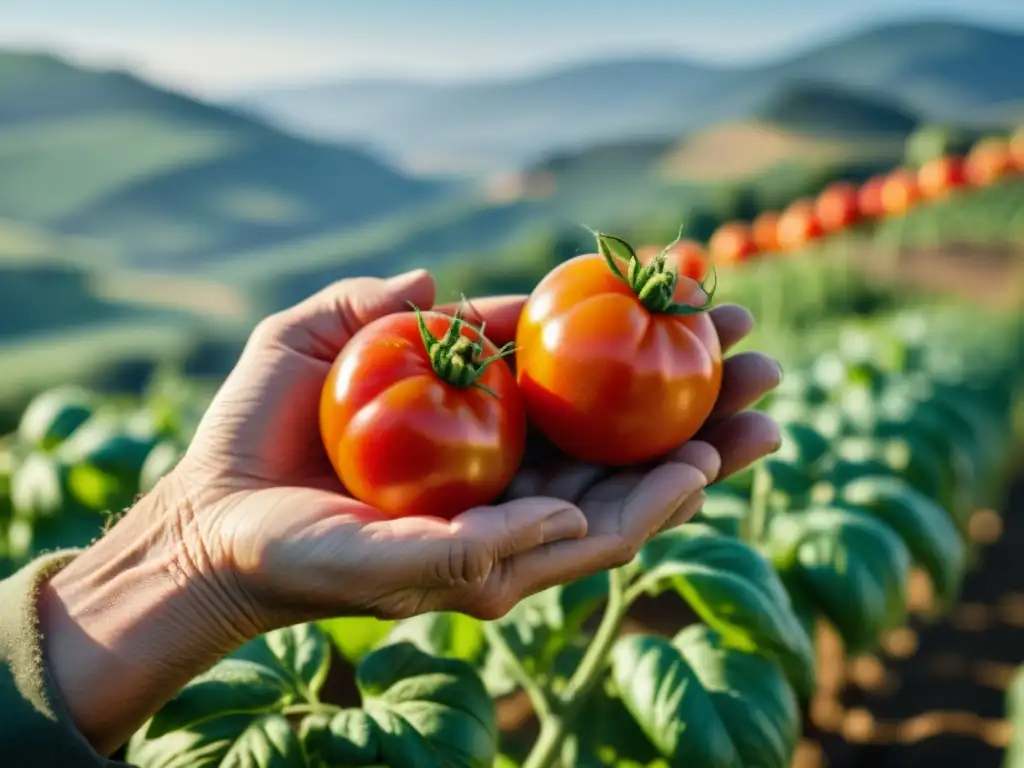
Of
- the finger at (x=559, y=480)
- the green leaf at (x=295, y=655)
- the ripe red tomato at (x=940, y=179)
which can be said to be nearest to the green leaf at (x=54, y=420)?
the green leaf at (x=295, y=655)

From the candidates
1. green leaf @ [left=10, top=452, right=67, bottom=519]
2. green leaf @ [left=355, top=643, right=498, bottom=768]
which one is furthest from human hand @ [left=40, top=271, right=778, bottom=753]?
green leaf @ [left=10, top=452, right=67, bottom=519]

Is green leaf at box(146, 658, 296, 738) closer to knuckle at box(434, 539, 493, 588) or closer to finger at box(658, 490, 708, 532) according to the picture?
knuckle at box(434, 539, 493, 588)

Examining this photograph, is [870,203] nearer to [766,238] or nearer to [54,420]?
[766,238]

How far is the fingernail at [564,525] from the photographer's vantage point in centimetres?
125

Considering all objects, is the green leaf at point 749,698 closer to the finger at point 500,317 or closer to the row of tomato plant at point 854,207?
the finger at point 500,317

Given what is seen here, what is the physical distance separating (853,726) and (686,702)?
1501 millimetres

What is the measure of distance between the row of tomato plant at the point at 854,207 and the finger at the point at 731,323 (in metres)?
2.67

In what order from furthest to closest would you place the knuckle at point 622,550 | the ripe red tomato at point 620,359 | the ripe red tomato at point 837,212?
the ripe red tomato at point 837,212 < the ripe red tomato at point 620,359 < the knuckle at point 622,550

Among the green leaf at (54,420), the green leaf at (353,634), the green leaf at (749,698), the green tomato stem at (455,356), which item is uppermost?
the green tomato stem at (455,356)

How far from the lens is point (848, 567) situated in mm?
1768

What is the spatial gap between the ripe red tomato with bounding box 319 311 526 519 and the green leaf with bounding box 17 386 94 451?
1.25m

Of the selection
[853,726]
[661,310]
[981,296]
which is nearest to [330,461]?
[661,310]

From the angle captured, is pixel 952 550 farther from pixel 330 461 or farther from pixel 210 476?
pixel 210 476

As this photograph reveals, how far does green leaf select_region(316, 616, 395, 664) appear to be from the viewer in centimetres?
177
